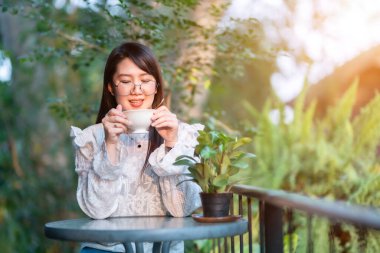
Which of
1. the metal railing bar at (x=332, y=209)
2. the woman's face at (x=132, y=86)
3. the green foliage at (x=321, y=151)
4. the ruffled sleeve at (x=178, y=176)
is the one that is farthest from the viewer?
the green foliage at (x=321, y=151)

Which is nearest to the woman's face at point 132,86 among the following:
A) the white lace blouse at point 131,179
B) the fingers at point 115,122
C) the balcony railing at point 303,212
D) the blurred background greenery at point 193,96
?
the white lace blouse at point 131,179

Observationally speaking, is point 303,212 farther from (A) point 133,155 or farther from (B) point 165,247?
(A) point 133,155

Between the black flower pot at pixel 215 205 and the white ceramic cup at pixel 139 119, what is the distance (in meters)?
0.28

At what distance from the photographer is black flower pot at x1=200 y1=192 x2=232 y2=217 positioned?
1865 millimetres

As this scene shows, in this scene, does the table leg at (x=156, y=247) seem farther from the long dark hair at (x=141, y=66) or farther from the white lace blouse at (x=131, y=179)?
the long dark hair at (x=141, y=66)

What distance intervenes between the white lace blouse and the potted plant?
186mm

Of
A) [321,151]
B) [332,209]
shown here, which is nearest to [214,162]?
[332,209]

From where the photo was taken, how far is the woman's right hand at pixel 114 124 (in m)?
1.96

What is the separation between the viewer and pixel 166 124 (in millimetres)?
1984

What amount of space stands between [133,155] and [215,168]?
1.38 feet

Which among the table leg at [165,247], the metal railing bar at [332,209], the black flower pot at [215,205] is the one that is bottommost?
the table leg at [165,247]

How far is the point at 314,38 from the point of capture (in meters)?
7.09

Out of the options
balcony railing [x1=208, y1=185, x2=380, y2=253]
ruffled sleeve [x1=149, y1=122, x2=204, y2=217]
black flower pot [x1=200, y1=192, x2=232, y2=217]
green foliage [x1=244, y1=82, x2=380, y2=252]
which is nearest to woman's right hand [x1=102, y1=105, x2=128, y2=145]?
ruffled sleeve [x1=149, y1=122, x2=204, y2=217]

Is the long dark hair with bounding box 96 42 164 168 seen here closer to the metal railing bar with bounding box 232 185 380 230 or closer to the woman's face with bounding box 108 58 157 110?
the woman's face with bounding box 108 58 157 110
